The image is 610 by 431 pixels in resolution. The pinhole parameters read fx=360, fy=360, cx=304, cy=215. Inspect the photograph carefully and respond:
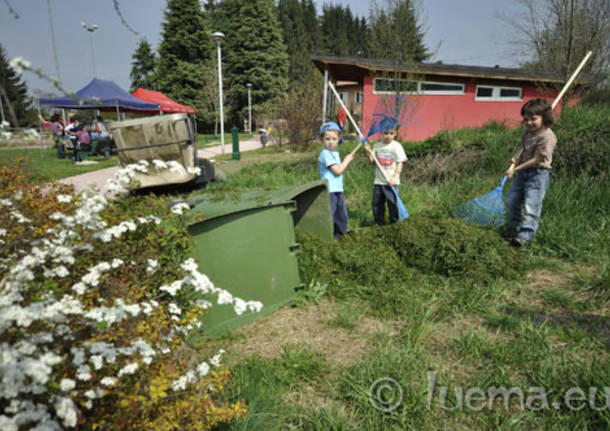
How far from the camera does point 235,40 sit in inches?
1371

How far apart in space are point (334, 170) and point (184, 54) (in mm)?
32616

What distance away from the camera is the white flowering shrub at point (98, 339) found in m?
0.93

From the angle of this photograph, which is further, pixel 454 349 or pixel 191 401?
pixel 454 349

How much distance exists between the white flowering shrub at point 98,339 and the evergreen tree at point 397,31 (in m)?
8.10

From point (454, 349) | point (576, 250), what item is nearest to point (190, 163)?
→ point (454, 349)

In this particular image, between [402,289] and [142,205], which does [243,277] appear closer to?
[142,205]

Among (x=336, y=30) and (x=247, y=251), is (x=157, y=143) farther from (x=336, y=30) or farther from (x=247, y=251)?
(x=336, y=30)

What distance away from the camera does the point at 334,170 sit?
367cm

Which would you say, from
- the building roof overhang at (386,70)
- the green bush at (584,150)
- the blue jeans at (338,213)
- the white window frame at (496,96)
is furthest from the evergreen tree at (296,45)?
the blue jeans at (338,213)

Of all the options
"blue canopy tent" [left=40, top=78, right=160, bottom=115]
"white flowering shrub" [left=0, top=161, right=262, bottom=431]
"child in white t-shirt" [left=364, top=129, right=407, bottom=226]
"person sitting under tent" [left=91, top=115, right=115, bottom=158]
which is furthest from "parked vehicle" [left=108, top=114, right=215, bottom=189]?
"person sitting under tent" [left=91, top=115, right=115, bottom=158]

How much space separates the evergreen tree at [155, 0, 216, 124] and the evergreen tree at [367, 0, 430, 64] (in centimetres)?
2388

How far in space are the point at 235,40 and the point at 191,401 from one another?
126ft

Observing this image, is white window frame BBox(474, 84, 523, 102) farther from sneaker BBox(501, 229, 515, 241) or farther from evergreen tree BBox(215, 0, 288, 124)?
evergreen tree BBox(215, 0, 288, 124)

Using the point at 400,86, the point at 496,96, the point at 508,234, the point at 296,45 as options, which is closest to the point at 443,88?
the point at 496,96
